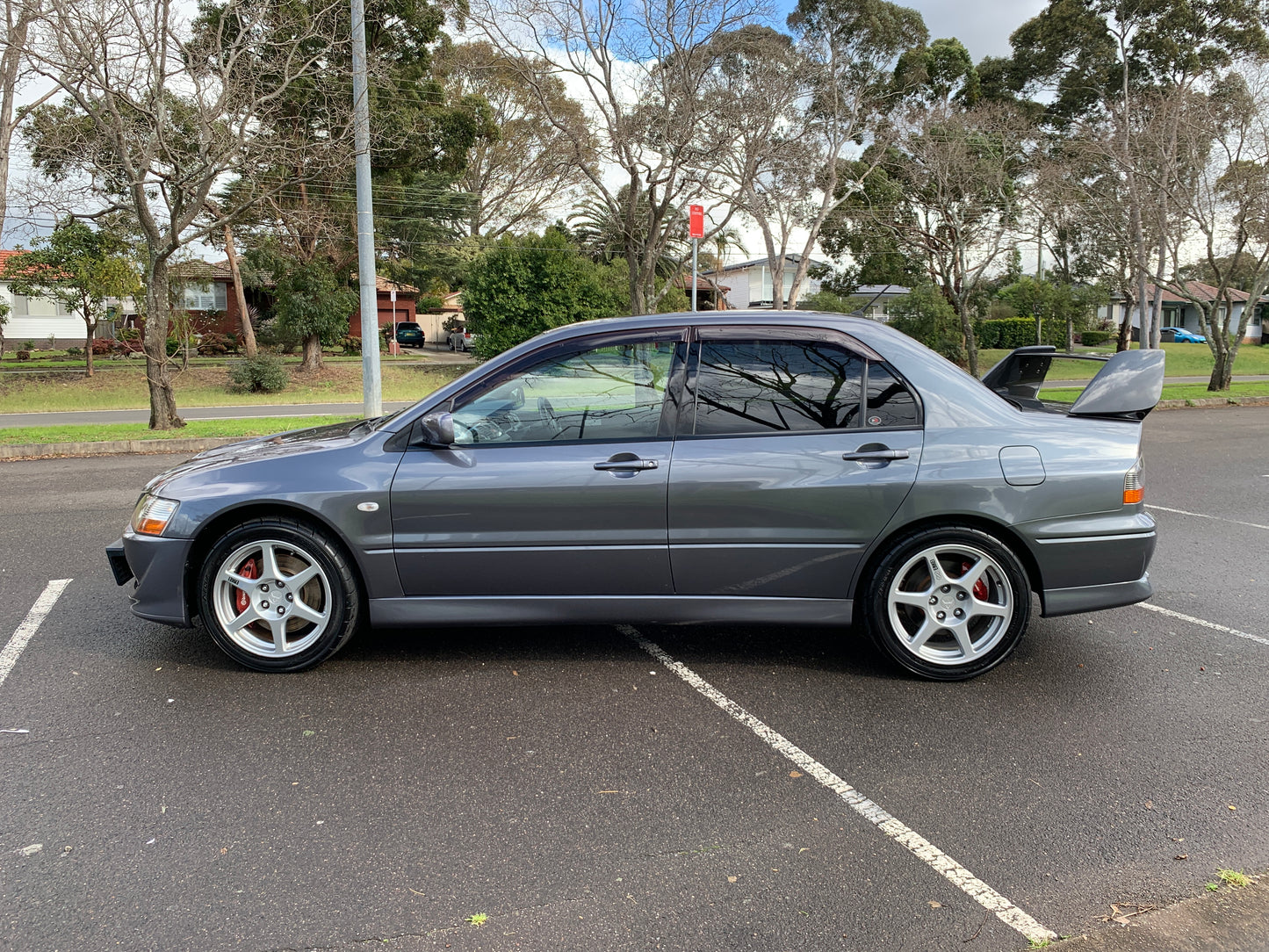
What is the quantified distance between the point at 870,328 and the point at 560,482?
164 cm

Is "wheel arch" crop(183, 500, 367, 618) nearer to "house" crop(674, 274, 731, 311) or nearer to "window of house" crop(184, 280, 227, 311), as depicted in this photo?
"house" crop(674, 274, 731, 311)

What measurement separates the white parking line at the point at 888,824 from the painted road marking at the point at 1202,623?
2352 mm

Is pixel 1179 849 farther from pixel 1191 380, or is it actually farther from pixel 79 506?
pixel 1191 380

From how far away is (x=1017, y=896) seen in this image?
8.24 feet

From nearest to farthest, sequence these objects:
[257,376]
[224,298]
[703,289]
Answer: [257,376]
[224,298]
[703,289]

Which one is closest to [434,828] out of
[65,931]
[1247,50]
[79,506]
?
[65,931]

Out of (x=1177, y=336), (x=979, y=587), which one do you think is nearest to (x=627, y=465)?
(x=979, y=587)

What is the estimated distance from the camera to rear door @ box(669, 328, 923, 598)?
3869mm

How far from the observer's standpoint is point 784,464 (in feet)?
12.7

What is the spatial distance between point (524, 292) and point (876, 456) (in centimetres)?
2593

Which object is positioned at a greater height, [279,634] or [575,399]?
[575,399]

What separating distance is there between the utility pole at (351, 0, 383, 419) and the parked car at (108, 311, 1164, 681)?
9.20 m

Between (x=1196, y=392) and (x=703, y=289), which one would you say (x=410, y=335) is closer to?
(x=703, y=289)

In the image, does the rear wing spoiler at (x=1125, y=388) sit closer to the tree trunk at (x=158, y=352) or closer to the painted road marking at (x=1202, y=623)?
the painted road marking at (x=1202, y=623)
